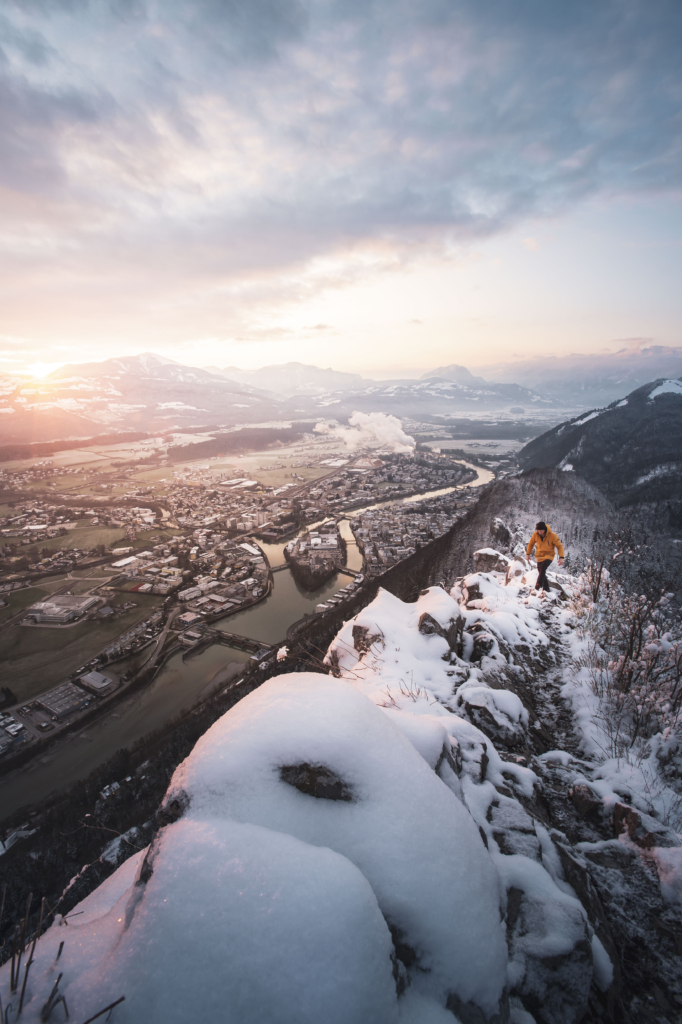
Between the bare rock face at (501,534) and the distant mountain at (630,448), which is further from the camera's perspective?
the distant mountain at (630,448)

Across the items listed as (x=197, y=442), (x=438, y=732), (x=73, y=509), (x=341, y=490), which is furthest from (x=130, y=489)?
(x=438, y=732)

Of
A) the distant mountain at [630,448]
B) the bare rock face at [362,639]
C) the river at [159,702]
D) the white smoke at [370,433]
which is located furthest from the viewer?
the white smoke at [370,433]

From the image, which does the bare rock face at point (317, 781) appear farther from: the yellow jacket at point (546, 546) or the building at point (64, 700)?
the building at point (64, 700)

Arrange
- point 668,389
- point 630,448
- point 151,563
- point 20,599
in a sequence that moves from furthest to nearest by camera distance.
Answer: point 668,389 → point 630,448 → point 151,563 → point 20,599

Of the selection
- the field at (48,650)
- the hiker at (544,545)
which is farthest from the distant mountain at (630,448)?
the field at (48,650)

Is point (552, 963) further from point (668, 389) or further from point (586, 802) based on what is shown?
point (668, 389)

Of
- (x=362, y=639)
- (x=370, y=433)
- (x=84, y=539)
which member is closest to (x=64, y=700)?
(x=362, y=639)
